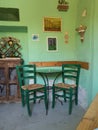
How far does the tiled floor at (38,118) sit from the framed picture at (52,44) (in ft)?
4.11

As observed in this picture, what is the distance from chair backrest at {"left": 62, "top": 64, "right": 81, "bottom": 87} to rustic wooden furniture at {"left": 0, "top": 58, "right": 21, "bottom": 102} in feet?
3.30

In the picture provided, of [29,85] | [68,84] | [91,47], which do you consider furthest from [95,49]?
[29,85]

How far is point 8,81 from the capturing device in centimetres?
362

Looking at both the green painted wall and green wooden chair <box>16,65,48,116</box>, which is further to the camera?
the green painted wall

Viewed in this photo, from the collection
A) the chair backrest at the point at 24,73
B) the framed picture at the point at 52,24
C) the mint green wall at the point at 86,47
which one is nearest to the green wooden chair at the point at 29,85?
the chair backrest at the point at 24,73

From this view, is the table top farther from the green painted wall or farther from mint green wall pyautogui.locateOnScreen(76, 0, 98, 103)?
mint green wall pyautogui.locateOnScreen(76, 0, 98, 103)

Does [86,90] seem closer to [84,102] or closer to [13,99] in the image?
[84,102]

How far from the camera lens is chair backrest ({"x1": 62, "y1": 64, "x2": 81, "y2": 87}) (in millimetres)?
3445

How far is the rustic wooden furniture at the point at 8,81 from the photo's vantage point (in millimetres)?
3557

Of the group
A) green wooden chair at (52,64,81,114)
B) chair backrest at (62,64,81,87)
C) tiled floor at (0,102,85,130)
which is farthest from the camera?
chair backrest at (62,64,81,87)

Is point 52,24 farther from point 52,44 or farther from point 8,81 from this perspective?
point 8,81

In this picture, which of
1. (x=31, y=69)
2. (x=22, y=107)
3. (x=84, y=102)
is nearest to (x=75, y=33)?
(x=31, y=69)

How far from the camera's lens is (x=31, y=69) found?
3.73 metres

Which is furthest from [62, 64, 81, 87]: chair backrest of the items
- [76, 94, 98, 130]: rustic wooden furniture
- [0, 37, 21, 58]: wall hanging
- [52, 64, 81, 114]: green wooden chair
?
[76, 94, 98, 130]: rustic wooden furniture
